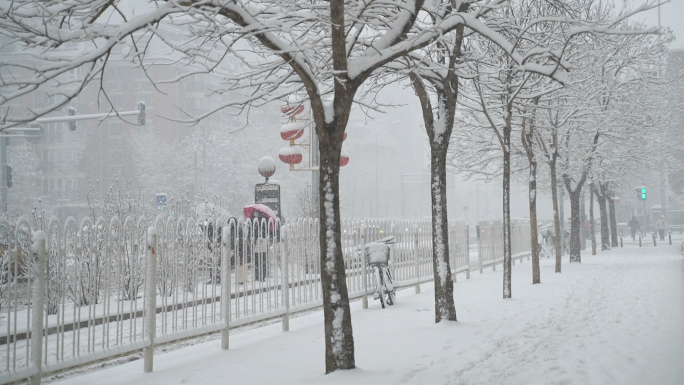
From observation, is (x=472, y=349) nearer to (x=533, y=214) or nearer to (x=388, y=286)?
(x=388, y=286)

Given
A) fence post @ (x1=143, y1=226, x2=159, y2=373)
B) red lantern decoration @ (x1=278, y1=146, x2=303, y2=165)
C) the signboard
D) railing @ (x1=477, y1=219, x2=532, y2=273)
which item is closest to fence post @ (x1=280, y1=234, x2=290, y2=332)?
fence post @ (x1=143, y1=226, x2=159, y2=373)

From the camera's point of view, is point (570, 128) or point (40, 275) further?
point (570, 128)

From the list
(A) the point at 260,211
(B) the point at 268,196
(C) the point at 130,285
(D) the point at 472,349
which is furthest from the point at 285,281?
(B) the point at 268,196

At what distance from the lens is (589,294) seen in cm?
1317

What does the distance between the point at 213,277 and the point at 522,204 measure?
96.4 metres

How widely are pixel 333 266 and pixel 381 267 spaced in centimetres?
604

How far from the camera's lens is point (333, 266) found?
6223mm

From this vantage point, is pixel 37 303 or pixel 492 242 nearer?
pixel 37 303

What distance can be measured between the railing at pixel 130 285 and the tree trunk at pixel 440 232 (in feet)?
7.27

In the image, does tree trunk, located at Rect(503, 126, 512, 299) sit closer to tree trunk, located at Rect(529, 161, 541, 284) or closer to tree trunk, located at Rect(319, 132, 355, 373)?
tree trunk, located at Rect(529, 161, 541, 284)

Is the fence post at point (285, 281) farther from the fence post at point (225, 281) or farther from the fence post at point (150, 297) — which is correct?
the fence post at point (150, 297)

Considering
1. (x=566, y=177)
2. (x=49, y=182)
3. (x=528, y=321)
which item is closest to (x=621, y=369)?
(x=528, y=321)

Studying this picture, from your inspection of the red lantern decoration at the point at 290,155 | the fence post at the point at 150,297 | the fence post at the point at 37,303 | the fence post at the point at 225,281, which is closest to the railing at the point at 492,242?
the red lantern decoration at the point at 290,155

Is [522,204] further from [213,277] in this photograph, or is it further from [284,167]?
[213,277]
